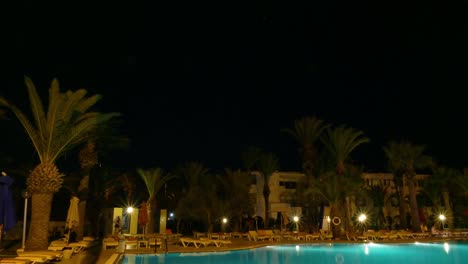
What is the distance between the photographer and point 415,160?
35781 millimetres

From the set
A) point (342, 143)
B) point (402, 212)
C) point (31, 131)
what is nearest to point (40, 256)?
point (31, 131)

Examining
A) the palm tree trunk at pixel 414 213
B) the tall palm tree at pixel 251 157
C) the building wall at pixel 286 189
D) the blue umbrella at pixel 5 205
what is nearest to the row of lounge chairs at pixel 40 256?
the blue umbrella at pixel 5 205

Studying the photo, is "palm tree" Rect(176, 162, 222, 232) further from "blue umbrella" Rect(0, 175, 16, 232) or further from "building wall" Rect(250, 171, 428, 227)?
"blue umbrella" Rect(0, 175, 16, 232)

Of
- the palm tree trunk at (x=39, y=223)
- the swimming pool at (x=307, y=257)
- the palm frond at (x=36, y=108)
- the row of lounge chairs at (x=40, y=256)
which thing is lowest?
the swimming pool at (x=307, y=257)

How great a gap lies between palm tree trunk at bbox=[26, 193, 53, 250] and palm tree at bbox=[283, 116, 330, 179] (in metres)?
23.5

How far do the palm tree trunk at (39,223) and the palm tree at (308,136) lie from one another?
23497mm

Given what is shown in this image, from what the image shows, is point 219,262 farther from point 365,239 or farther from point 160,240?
point 365,239

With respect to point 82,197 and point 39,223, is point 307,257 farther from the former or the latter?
point 82,197

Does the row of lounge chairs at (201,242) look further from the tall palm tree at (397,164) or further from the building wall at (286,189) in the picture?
the building wall at (286,189)

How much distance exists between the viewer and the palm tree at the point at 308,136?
3522 centimetres

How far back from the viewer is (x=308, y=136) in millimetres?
35406

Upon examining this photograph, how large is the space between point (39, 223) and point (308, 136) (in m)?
24.2

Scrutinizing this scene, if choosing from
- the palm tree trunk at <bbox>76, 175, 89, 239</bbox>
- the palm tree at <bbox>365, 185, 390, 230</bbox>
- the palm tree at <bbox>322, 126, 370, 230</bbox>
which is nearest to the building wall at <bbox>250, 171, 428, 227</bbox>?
the palm tree at <bbox>365, 185, 390, 230</bbox>

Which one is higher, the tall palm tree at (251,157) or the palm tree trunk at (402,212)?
the tall palm tree at (251,157)
